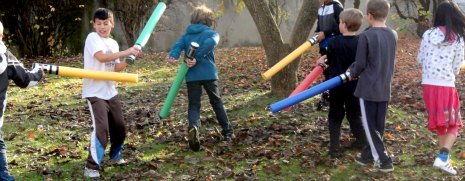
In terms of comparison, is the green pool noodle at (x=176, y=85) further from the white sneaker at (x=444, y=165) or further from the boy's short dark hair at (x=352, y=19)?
the white sneaker at (x=444, y=165)

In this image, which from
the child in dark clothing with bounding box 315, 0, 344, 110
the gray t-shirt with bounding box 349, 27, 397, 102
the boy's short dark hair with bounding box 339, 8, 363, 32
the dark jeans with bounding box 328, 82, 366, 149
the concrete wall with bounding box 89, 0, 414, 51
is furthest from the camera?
the concrete wall with bounding box 89, 0, 414, 51

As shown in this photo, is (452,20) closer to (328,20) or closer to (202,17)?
(328,20)

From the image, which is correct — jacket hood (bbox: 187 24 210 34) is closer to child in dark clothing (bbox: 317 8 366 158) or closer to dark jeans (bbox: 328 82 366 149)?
child in dark clothing (bbox: 317 8 366 158)

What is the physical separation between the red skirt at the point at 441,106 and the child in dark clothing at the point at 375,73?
0.46 meters

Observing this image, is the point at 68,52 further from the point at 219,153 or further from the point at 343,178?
the point at 343,178

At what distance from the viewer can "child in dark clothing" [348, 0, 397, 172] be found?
201 inches

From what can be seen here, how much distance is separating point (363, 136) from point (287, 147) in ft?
2.71

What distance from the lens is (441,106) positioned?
532cm

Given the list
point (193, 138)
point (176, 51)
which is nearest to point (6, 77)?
point (176, 51)

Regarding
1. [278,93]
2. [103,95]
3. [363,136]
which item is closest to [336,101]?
[363,136]

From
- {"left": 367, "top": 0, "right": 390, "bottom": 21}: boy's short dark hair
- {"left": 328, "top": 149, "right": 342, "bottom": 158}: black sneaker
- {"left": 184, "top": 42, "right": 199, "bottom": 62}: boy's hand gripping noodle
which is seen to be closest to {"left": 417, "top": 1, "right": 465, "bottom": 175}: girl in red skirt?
{"left": 367, "top": 0, "right": 390, "bottom": 21}: boy's short dark hair

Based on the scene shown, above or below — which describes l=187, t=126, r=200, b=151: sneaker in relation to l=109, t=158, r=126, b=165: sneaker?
above

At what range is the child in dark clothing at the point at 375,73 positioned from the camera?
16.7 feet

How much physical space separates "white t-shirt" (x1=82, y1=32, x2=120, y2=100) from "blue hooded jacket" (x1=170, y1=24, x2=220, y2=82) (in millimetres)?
869
